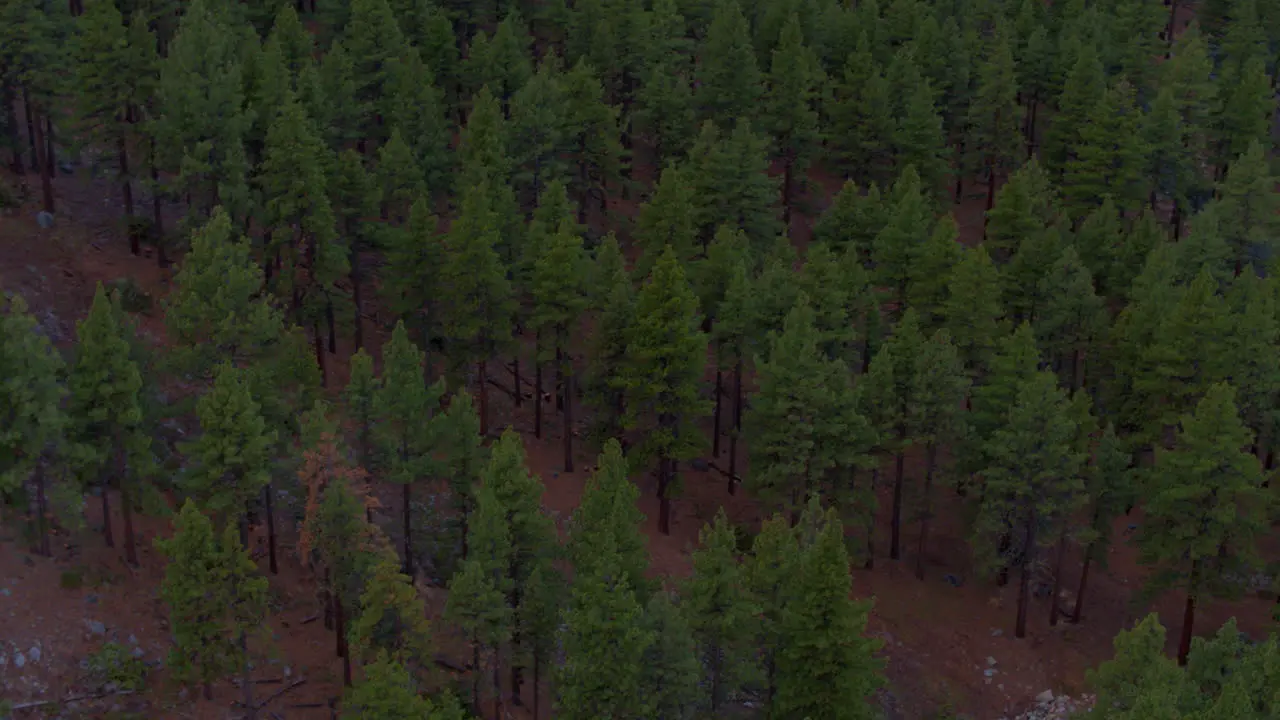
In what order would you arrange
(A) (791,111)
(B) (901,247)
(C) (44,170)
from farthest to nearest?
(A) (791,111) → (C) (44,170) → (B) (901,247)

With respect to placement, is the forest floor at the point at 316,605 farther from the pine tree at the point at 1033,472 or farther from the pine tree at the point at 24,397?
the pine tree at the point at 24,397

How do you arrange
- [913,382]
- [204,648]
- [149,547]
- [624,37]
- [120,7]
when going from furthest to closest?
[624,37] → [120,7] → [913,382] → [149,547] → [204,648]

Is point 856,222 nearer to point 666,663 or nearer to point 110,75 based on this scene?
point 666,663

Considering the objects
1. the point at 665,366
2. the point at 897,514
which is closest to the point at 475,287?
the point at 665,366

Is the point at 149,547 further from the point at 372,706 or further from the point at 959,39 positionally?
the point at 959,39

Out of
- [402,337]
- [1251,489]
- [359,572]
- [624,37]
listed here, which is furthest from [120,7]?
[1251,489]

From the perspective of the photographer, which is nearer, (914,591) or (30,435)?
(30,435)
